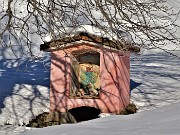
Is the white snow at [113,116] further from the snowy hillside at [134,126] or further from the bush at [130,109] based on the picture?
the bush at [130,109]

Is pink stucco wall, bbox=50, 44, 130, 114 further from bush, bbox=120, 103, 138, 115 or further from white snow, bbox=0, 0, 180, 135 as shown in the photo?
white snow, bbox=0, 0, 180, 135

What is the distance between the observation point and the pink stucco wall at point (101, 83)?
334 inches

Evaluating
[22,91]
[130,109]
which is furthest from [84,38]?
[22,91]

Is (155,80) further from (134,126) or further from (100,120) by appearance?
(134,126)

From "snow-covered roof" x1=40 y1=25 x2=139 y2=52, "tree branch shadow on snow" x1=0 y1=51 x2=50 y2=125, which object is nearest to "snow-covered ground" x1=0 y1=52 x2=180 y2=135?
"tree branch shadow on snow" x1=0 y1=51 x2=50 y2=125

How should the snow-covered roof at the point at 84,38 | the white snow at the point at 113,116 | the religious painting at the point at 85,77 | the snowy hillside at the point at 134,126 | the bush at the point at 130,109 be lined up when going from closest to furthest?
the snowy hillside at the point at 134,126, the white snow at the point at 113,116, the snow-covered roof at the point at 84,38, the bush at the point at 130,109, the religious painting at the point at 85,77

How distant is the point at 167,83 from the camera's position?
1112 centimetres

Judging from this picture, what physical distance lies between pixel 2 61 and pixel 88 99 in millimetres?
5792

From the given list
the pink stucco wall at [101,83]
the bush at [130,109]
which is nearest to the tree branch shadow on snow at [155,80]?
the bush at [130,109]

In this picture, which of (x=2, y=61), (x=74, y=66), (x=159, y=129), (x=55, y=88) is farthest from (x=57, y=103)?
(x=2, y=61)

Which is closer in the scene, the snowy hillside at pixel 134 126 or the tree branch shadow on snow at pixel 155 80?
the snowy hillside at pixel 134 126

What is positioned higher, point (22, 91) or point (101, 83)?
point (101, 83)

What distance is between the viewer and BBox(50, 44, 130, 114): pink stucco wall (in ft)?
27.9

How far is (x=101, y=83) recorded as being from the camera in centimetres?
866
